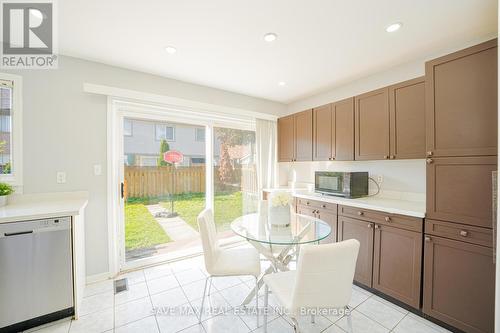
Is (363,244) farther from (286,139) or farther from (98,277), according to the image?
(98,277)

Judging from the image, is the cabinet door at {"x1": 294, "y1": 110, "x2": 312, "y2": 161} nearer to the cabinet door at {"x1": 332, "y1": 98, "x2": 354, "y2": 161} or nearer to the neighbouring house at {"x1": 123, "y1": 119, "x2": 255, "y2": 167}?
the cabinet door at {"x1": 332, "y1": 98, "x2": 354, "y2": 161}

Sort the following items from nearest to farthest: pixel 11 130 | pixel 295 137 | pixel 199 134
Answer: pixel 11 130
pixel 199 134
pixel 295 137

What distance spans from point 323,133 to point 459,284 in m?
2.02

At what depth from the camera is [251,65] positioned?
246 centimetres

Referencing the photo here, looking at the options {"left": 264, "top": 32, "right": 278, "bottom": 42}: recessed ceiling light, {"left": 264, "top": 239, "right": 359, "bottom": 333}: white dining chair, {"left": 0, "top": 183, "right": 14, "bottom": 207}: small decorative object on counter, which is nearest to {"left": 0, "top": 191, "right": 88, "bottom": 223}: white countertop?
{"left": 0, "top": 183, "right": 14, "bottom": 207}: small decorative object on counter

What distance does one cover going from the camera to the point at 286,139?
11.9ft

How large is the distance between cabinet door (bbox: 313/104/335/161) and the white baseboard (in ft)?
9.93

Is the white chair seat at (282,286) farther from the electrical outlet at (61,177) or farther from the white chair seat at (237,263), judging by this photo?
the electrical outlet at (61,177)

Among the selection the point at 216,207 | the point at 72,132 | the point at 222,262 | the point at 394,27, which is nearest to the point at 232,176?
the point at 216,207

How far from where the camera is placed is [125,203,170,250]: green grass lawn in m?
2.71

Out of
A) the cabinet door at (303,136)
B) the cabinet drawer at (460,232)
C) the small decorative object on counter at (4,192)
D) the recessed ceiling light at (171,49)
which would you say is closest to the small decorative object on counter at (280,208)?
the cabinet drawer at (460,232)

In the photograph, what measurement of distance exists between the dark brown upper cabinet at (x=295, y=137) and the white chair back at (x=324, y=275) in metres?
2.11

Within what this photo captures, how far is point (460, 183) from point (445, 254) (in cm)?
57

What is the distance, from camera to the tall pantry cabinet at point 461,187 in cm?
149
